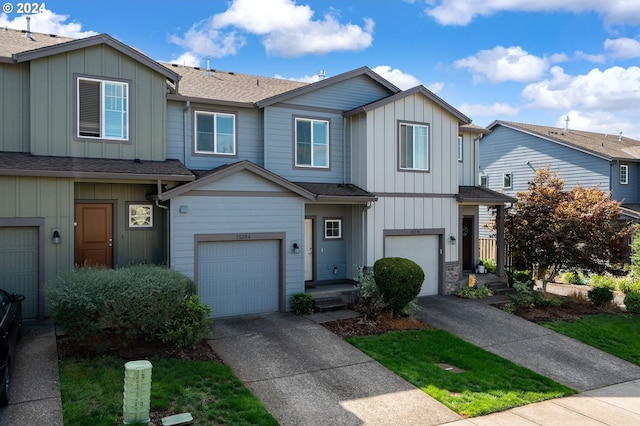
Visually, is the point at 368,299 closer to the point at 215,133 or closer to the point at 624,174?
the point at 215,133

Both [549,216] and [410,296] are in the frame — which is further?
[549,216]

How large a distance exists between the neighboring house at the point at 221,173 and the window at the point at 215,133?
3cm

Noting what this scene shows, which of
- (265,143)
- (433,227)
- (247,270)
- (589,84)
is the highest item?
(589,84)

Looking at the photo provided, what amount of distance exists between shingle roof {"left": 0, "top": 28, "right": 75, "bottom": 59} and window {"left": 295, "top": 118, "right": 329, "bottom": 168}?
274 inches

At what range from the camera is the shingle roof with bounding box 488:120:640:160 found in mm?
23047

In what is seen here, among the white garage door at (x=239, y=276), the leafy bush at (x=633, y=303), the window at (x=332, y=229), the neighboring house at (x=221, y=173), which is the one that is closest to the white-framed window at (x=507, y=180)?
the neighboring house at (x=221, y=173)

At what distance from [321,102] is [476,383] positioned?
9.06 metres

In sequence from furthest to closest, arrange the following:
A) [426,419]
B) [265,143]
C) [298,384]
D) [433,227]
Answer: [433,227], [265,143], [298,384], [426,419]

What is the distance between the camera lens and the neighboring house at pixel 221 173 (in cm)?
1040

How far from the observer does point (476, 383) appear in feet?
27.7

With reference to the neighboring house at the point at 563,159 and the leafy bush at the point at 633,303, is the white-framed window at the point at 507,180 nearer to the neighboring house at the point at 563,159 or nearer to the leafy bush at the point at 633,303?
the neighboring house at the point at 563,159

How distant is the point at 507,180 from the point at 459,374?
19813mm

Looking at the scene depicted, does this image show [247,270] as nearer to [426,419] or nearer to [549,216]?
[426,419]

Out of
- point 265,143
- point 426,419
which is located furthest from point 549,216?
point 426,419
